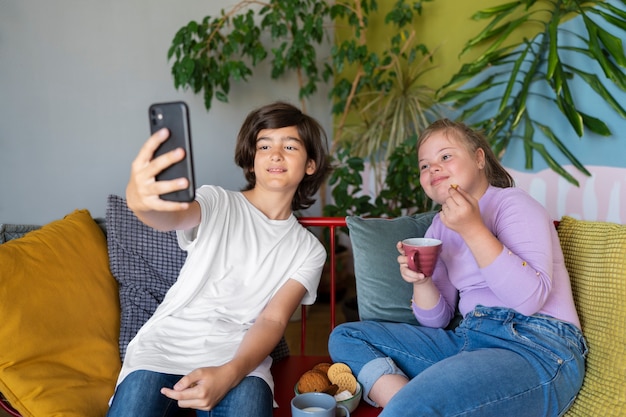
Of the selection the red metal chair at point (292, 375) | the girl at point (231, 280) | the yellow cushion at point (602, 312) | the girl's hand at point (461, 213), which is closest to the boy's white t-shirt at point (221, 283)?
the girl at point (231, 280)

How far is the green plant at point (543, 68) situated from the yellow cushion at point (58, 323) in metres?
1.91

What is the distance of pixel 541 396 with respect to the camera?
3.98 feet

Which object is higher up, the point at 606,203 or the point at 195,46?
the point at 195,46

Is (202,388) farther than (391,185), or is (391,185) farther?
(391,185)

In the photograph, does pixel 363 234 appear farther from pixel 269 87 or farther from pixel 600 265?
pixel 269 87

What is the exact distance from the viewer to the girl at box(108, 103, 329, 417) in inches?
48.7

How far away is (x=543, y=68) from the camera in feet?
8.38

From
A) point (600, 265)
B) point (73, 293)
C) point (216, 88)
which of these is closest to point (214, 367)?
point (73, 293)

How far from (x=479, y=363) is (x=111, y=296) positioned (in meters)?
1.11

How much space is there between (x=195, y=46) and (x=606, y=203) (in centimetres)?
214

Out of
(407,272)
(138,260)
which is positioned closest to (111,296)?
(138,260)

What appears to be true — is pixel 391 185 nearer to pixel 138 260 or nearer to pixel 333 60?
pixel 333 60

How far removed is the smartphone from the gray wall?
6.30 feet

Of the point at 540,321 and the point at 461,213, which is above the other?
the point at 461,213
